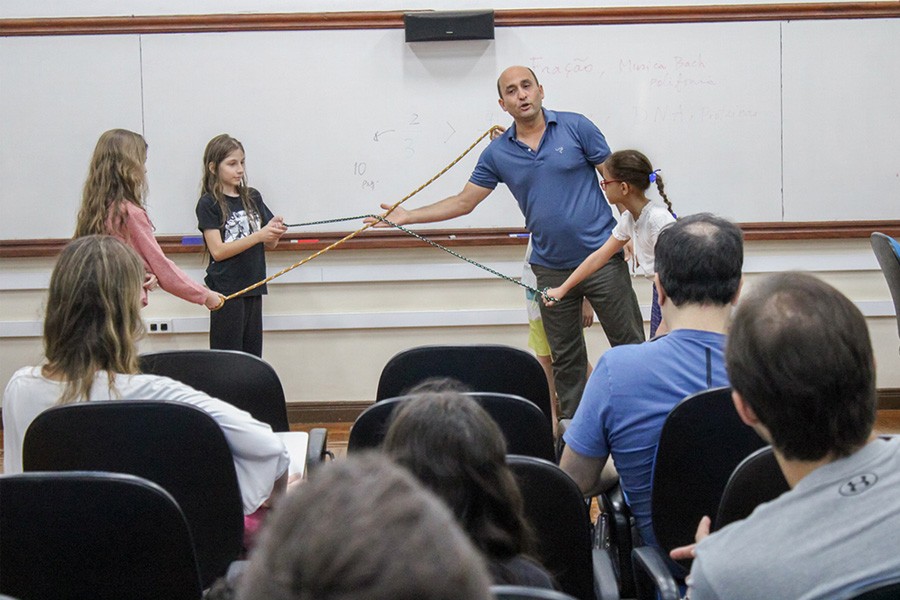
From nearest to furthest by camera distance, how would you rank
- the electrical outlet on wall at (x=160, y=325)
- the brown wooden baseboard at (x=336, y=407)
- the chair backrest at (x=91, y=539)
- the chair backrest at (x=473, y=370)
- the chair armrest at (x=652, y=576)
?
the chair backrest at (x=91, y=539) → the chair armrest at (x=652, y=576) → the chair backrest at (x=473, y=370) → the electrical outlet on wall at (x=160, y=325) → the brown wooden baseboard at (x=336, y=407)

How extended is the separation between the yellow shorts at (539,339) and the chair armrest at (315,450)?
79.3 inches

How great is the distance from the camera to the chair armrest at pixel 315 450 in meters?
→ 2.70

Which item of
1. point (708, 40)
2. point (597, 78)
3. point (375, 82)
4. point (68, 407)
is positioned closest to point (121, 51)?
point (375, 82)

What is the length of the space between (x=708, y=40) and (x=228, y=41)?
238 centimetres

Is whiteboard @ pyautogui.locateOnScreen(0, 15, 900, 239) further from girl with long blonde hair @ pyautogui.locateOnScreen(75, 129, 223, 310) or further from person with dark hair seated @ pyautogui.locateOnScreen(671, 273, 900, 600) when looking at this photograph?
person with dark hair seated @ pyautogui.locateOnScreen(671, 273, 900, 600)

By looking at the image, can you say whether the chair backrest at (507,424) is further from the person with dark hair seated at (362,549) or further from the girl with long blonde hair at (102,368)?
the person with dark hair seated at (362,549)

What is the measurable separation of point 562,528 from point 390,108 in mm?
3481

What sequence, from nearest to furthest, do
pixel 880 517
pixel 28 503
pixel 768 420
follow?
pixel 880 517
pixel 768 420
pixel 28 503

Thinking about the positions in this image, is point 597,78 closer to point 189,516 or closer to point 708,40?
point 708,40

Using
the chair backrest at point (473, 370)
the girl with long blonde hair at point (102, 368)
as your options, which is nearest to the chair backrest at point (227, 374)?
the chair backrest at point (473, 370)

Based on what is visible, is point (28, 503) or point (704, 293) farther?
point (704, 293)

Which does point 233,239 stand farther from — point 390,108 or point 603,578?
point 603,578

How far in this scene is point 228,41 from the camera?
194 inches

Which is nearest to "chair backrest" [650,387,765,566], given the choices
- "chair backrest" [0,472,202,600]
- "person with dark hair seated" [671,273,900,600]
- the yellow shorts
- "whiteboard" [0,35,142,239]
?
"person with dark hair seated" [671,273,900,600]
